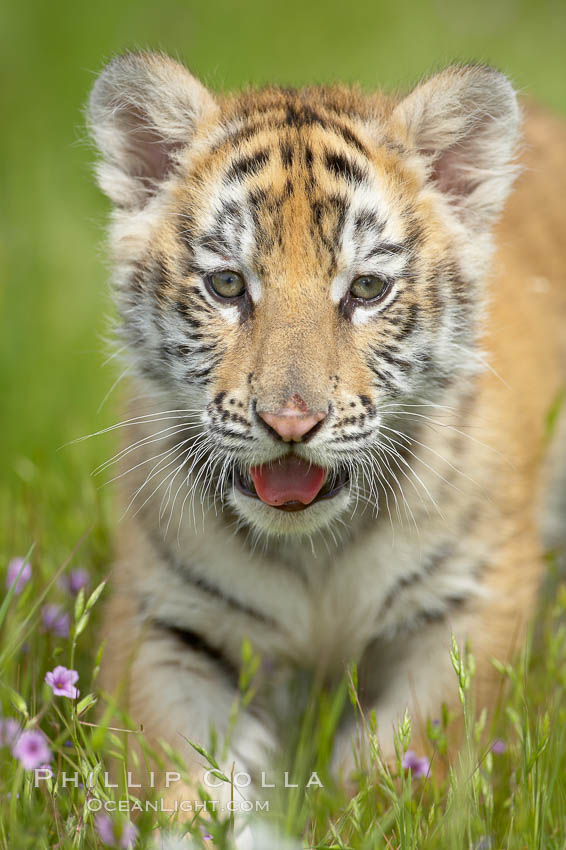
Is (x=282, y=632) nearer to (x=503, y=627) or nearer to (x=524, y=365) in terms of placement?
(x=503, y=627)

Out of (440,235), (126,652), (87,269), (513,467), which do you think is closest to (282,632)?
(126,652)

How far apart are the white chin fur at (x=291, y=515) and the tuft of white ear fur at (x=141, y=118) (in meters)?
1.00

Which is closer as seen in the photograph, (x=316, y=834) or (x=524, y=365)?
(x=316, y=834)

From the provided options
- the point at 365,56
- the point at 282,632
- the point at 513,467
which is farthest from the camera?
the point at 365,56

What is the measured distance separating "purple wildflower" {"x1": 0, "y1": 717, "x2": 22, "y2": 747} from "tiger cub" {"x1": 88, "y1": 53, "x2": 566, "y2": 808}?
535 millimetres

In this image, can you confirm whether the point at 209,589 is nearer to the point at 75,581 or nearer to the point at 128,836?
the point at 75,581

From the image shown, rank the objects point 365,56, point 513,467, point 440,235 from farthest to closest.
Result: point 365,56
point 513,467
point 440,235

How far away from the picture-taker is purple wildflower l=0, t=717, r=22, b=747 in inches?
97.3

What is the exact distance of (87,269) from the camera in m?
6.90

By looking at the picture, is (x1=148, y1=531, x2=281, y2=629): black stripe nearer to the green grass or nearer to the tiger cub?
the tiger cub

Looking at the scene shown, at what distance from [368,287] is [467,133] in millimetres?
648

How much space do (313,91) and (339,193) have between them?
27.9 inches

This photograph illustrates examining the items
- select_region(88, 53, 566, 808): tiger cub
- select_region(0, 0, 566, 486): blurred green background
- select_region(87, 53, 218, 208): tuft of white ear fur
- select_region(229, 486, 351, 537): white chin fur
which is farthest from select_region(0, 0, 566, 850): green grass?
select_region(229, 486, 351, 537): white chin fur

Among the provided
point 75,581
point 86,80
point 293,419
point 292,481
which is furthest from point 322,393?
point 86,80
